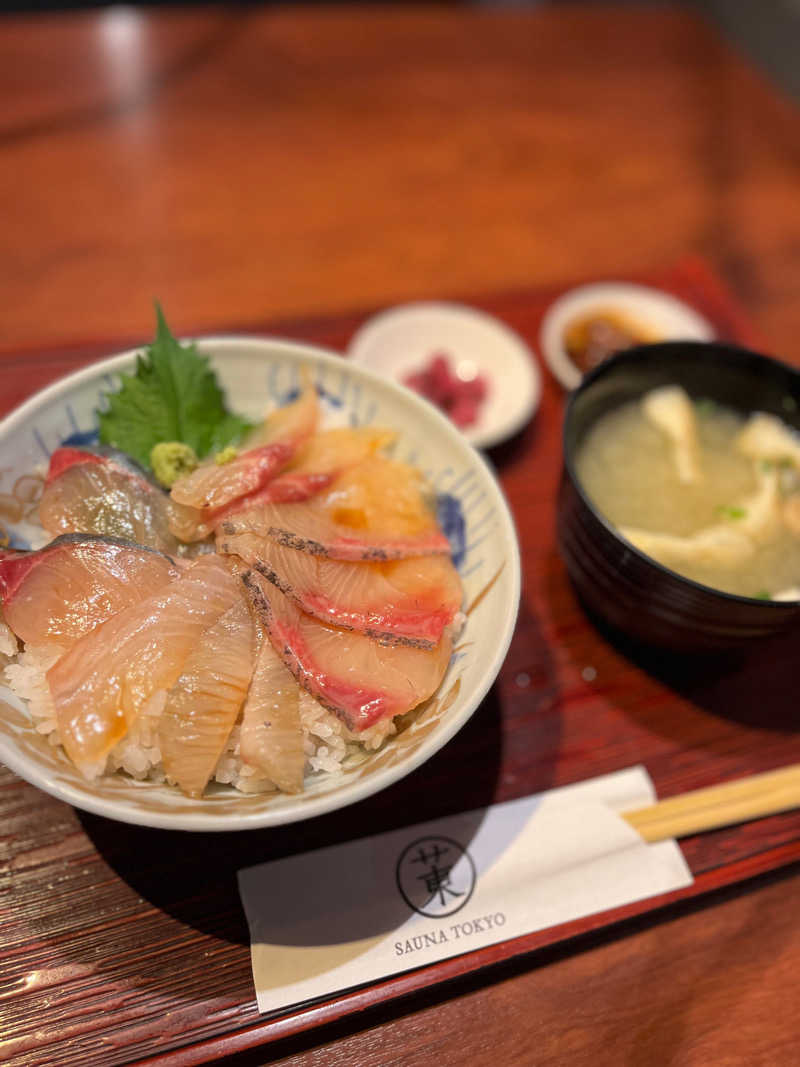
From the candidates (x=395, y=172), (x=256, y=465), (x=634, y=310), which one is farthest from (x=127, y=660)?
(x=395, y=172)

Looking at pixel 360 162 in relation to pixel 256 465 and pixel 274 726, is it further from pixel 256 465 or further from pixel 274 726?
pixel 274 726

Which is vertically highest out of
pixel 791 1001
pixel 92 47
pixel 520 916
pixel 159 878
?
pixel 92 47

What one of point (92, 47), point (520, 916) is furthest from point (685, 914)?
point (92, 47)

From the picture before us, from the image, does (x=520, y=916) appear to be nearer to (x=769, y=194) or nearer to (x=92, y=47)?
(x=769, y=194)

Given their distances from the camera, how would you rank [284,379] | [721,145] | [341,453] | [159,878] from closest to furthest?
1. [159,878]
2. [341,453]
3. [284,379]
4. [721,145]

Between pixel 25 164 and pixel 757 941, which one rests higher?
pixel 25 164
